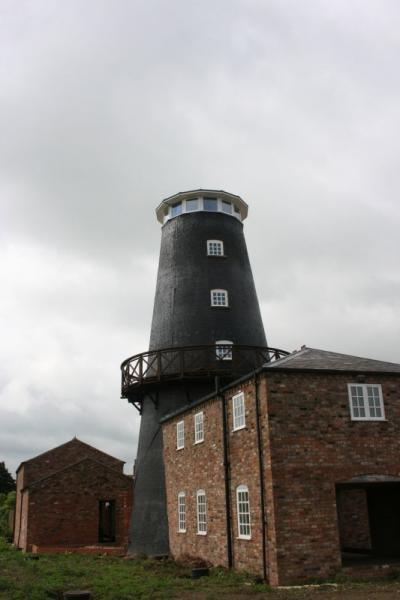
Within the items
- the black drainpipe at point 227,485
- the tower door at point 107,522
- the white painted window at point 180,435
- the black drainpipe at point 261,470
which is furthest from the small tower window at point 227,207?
the tower door at point 107,522

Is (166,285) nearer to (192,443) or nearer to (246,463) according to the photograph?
(192,443)

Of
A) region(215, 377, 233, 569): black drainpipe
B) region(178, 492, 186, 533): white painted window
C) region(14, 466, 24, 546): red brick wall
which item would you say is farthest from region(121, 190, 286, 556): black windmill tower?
region(14, 466, 24, 546): red brick wall

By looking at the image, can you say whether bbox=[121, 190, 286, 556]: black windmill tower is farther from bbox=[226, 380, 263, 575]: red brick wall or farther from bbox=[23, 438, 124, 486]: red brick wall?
bbox=[23, 438, 124, 486]: red brick wall

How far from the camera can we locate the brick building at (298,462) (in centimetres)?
1427

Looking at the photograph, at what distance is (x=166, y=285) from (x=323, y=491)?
13.9m

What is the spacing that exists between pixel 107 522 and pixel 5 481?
29.3 metres

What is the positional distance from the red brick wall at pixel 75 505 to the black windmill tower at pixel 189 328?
248 inches

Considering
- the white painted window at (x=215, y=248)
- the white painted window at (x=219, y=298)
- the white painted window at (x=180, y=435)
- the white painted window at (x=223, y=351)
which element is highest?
the white painted window at (x=215, y=248)

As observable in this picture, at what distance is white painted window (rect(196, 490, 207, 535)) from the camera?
18766 millimetres

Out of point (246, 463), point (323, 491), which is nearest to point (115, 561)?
point (246, 463)

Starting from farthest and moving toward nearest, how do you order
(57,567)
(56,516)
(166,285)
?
(56,516), (166,285), (57,567)

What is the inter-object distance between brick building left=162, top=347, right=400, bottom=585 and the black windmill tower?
4.92m

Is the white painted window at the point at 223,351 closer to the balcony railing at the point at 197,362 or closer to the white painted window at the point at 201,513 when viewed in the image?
the balcony railing at the point at 197,362

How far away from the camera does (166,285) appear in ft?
87.6
